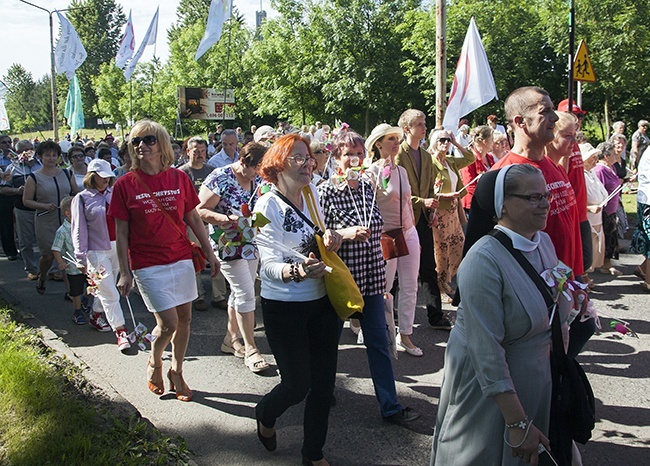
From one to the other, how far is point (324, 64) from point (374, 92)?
11.2 ft

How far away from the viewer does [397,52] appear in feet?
103

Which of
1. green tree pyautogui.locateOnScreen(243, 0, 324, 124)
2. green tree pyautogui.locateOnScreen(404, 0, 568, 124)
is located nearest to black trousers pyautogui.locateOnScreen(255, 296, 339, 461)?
green tree pyautogui.locateOnScreen(404, 0, 568, 124)

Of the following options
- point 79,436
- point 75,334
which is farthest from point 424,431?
point 75,334

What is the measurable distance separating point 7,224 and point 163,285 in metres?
8.18

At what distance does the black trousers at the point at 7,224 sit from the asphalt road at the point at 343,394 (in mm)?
4676

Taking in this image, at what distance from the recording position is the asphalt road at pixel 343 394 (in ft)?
13.2

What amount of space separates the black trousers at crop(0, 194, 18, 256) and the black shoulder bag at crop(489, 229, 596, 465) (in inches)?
426

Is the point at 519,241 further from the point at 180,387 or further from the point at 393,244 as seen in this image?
the point at 180,387

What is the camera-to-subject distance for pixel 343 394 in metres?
4.98

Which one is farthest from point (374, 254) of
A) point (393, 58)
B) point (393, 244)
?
point (393, 58)

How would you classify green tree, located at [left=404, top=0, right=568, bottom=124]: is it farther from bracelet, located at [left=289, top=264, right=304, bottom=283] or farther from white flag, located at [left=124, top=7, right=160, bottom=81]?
bracelet, located at [left=289, top=264, right=304, bottom=283]

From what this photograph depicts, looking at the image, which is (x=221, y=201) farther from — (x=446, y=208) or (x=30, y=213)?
(x=30, y=213)

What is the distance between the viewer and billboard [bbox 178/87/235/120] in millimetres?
37688

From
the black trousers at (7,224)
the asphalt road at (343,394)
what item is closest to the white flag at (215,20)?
the black trousers at (7,224)
